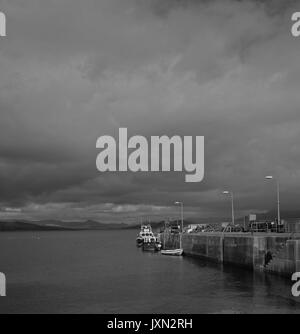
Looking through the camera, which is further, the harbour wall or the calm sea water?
the harbour wall

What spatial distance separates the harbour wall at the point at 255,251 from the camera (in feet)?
173

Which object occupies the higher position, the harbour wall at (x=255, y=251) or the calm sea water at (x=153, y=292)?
the harbour wall at (x=255, y=251)

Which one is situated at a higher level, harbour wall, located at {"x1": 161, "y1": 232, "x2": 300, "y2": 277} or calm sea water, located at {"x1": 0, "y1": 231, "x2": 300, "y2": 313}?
harbour wall, located at {"x1": 161, "y1": 232, "x2": 300, "y2": 277}

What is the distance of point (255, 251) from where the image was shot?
65000 millimetres

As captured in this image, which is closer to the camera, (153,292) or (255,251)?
(153,292)

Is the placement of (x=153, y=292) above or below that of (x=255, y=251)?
below

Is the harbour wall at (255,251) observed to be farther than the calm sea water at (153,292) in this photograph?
Yes

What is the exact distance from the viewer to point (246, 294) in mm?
48750

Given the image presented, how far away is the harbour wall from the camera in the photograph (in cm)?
5266
